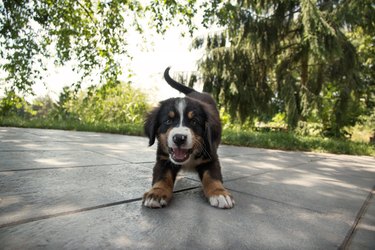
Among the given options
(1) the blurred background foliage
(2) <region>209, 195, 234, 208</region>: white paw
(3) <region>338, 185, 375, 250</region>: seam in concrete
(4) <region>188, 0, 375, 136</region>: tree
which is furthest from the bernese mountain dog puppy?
(4) <region>188, 0, 375, 136</region>: tree

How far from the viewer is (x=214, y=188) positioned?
210 cm

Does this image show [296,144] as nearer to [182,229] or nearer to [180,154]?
[180,154]

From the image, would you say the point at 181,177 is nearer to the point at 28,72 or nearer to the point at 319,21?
the point at 28,72

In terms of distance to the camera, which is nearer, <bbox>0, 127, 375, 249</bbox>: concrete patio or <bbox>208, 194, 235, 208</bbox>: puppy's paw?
<bbox>0, 127, 375, 249</bbox>: concrete patio

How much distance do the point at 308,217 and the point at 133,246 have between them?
1.21 metres

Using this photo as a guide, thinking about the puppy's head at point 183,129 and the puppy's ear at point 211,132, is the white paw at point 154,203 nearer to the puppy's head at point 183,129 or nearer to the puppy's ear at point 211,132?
the puppy's head at point 183,129

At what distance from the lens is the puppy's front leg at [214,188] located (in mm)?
1941

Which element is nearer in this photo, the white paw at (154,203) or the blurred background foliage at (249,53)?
the white paw at (154,203)

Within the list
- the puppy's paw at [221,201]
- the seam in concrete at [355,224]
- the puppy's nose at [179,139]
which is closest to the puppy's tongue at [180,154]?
the puppy's nose at [179,139]

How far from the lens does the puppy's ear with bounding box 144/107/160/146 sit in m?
2.78

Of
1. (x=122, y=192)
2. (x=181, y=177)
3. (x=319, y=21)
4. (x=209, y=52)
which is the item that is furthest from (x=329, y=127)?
(x=122, y=192)

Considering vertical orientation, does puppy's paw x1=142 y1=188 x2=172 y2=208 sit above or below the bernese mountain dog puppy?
below

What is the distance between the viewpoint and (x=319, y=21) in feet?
24.7

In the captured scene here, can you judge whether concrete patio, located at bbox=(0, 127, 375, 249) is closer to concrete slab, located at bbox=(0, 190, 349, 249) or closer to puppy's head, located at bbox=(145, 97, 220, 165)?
concrete slab, located at bbox=(0, 190, 349, 249)
